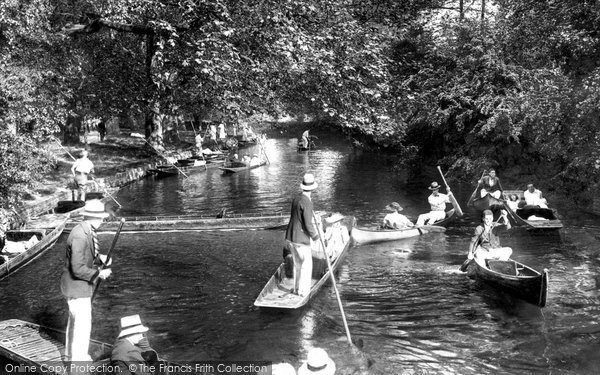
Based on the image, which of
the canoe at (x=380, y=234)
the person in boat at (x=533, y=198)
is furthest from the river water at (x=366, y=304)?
the person in boat at (x=533, y=198)

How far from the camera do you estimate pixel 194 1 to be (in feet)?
54.0

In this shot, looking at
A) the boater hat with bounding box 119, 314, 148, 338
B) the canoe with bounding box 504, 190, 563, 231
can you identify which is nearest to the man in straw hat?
the boater hat with bounding box 119, 314, 148, 338

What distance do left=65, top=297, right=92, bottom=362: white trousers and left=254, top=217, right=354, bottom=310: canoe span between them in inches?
156

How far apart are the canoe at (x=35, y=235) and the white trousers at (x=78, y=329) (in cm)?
718

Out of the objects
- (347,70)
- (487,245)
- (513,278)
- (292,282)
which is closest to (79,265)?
(292,282)

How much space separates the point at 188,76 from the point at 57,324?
8945 millimetres

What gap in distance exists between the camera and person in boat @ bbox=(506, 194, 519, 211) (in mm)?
19416

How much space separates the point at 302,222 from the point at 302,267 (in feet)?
3.38

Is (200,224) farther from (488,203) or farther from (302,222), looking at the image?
(488,203)

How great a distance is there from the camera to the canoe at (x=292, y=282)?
37.3ft

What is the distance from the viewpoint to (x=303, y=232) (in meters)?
11.2

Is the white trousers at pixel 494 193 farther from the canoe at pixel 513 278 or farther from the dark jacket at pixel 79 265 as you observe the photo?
the dark jacket at pixel 79 265

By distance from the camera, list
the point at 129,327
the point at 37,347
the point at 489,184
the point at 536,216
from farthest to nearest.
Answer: the point at 489,184 → the point at 536,216 → the point at 37,347 → the point at 129,327

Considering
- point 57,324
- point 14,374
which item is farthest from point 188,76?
point 14,374
